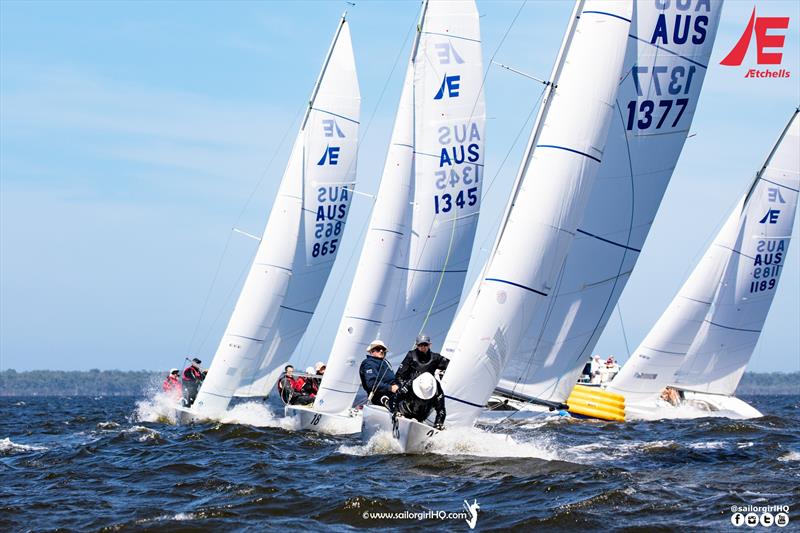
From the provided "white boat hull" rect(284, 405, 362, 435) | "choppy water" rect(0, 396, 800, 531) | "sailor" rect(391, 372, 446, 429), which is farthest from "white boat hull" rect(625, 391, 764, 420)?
"sailor" rect(391, 372, 446, 429)

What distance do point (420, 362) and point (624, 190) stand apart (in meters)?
3.66

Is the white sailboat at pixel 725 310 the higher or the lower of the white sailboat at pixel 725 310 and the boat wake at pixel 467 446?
the higher

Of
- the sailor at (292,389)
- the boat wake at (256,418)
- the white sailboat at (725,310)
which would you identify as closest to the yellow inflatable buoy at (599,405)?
the white sailboat at (725,310)

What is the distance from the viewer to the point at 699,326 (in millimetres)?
26266

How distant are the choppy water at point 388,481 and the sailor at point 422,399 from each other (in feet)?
1.34

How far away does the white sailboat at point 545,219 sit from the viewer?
13648mm

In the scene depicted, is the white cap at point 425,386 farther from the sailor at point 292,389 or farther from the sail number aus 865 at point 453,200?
the sailor at point 292,389

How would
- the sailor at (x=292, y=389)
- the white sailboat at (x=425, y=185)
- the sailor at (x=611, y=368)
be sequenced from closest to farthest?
the white sailboat at (x=425, y=185) < the sailor at (x=292, y=389) < the sailor at (x=611, y=368)

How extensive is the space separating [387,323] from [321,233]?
3.93 m

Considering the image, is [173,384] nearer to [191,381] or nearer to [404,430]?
[191,381]

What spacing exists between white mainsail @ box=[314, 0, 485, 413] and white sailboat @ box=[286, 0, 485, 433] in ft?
0.06

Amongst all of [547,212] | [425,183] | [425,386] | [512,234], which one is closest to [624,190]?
[547,212]

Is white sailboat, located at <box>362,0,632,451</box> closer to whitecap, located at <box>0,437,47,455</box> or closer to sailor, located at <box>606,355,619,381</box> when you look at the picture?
whitecap, located at <box>0,437,47,455</box>

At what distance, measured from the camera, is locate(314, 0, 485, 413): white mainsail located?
2089cm
